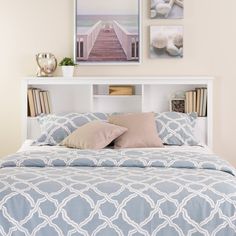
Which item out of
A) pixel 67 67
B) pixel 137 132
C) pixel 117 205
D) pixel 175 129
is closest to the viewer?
pixel 117 205

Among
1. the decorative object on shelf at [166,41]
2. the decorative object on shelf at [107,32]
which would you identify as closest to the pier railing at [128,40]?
the decorative object on shelf at [107,32]

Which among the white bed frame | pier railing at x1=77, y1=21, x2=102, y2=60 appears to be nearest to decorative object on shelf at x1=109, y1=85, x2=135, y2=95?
the white bed frame

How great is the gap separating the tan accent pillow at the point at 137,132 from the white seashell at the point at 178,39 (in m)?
0.88

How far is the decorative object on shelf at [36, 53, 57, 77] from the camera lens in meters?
4.96

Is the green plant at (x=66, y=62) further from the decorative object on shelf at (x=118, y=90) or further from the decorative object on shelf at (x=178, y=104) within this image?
the decorative object on shelf at (x=178, y=104)

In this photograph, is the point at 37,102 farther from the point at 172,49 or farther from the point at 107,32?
the point at 172,49

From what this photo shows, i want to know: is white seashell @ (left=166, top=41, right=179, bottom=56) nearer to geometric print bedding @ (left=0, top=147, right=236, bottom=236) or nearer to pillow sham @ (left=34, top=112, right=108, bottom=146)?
pillow sham @ (left=34, top=112, right=108, bottom=146)

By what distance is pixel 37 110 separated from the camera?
5.00 meters

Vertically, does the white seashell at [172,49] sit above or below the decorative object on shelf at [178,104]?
above

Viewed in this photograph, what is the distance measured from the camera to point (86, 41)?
16.5 feet

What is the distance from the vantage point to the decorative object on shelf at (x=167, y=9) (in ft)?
16.4

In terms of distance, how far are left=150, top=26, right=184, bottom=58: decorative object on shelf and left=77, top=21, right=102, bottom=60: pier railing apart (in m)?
0.51

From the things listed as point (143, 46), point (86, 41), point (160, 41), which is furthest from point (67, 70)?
point (160, 41)

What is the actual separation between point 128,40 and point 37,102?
993 mm
